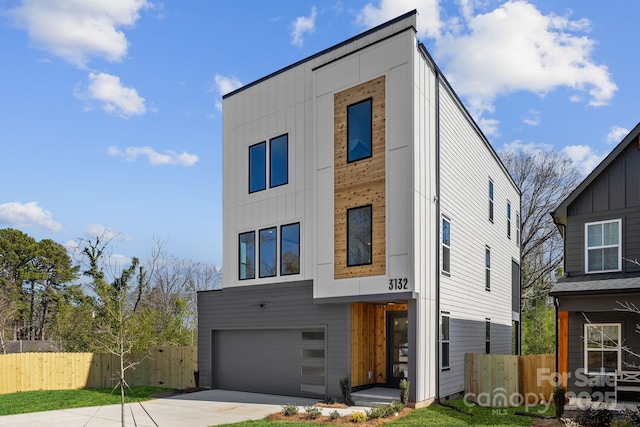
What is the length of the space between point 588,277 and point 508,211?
11048mm

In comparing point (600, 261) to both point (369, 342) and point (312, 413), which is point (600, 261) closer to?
point (369, 342)

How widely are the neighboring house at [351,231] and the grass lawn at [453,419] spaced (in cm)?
82

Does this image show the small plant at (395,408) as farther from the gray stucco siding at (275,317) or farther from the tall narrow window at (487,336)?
the tall narrow window at (487,336)

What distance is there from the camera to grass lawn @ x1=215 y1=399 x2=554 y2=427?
11.9 meters

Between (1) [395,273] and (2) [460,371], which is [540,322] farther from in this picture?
(1) [395,273]

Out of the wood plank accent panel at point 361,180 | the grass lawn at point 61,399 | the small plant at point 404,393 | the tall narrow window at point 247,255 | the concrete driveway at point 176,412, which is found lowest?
the grass lawn at point 61,399

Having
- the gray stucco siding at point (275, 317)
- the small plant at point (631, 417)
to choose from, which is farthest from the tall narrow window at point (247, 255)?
the small plant at point (631, 417)

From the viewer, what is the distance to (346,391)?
48.4ft

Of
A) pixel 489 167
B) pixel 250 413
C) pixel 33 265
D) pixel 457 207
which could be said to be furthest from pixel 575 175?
pixel 33 265

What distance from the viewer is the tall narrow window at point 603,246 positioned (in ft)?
47.9

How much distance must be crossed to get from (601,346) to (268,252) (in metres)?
9.51

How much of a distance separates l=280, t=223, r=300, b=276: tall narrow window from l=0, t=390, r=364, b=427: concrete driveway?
3682mm

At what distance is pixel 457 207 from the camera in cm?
1744

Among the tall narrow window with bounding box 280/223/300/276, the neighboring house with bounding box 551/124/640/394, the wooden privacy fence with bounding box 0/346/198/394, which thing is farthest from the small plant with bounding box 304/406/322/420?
the wooden privacy fence with bounding box 0/346/198/394
